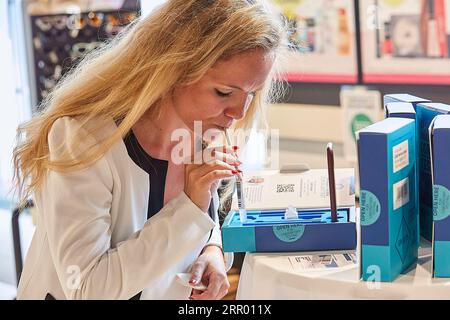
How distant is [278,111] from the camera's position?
2809 millimetres

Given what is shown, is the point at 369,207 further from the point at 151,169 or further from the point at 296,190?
the point at 151,169

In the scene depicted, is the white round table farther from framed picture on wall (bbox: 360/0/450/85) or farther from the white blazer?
framed picture on wall (bbox: 360/0/450/85)

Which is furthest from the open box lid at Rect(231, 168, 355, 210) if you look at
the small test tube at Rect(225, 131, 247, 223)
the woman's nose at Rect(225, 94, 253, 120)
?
the woman's nose at Rect(225, 94, 253, 120)

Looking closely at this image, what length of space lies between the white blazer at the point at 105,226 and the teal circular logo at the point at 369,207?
272 mm

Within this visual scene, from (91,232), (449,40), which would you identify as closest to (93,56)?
(91,232)

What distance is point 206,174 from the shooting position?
104 centimetres

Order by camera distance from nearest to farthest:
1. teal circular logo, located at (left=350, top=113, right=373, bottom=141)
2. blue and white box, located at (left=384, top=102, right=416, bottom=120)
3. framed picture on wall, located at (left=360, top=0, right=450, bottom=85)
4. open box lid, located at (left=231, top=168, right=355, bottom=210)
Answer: blue and white box, located at (left=384, top=102, right=416, bottom=120) < open box lid, located at (left=231, top=168, right=355, bottom=210) < framed picture on wall, located at (left=360, top=0, right=450, bottom=85) < teal circular logo, located at (left=350, top=113, right=373, bottom=141)

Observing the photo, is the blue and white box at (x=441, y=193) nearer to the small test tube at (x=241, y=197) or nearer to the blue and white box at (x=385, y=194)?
the blue and white box at (x=385, y=194)

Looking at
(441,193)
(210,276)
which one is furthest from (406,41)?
(441,193)

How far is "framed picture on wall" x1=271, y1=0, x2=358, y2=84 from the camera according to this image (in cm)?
257

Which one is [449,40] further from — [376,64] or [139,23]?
[139,23]

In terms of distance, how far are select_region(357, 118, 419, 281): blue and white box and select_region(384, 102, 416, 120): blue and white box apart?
30mm

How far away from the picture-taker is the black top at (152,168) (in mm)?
1133

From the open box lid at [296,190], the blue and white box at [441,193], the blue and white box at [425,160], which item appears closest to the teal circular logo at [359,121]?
the open box lid at [296,190]
